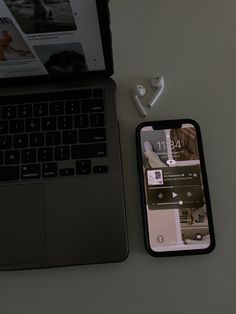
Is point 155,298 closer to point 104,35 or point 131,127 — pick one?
point 131,127

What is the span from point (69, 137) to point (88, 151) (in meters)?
0.04

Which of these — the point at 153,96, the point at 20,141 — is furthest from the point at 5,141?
the point at 153,96

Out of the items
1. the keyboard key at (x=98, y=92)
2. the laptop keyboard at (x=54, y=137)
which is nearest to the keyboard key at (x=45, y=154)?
the laptop keyboard at (x=54, y=137)

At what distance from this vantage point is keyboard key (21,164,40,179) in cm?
49

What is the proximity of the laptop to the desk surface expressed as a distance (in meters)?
0.03

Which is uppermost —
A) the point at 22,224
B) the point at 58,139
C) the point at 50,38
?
the point at 50,38

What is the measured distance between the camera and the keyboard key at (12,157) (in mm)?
495

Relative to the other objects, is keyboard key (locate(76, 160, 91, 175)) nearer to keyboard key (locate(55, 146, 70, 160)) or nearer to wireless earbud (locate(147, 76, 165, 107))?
keyboard key (locate(55, 146, 70, 160))

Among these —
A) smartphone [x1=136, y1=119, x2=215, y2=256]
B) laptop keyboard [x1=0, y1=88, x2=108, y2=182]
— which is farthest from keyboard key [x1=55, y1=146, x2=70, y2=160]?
smartphone [x1=136, y1=119, x2=215, y2=256]

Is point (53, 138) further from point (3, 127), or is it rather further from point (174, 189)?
point (174, 189)

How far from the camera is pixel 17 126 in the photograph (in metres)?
0.52

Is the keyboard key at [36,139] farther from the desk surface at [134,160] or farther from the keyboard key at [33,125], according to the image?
the desk surface at [134,160]

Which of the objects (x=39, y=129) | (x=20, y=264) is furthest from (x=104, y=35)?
(x=20, y=264)

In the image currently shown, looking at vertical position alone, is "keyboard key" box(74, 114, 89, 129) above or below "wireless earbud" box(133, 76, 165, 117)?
below
